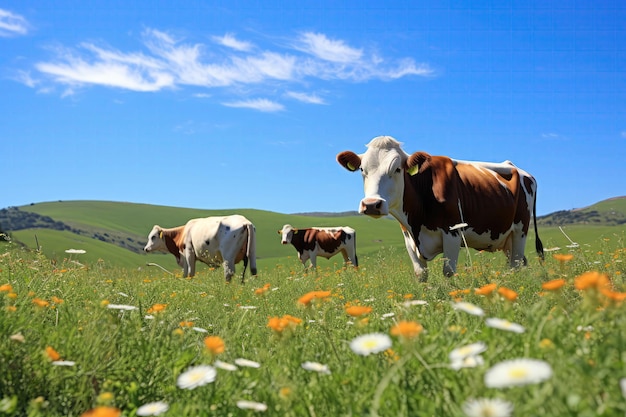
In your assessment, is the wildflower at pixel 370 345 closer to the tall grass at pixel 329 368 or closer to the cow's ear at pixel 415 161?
the tall grass at pixel 329 368

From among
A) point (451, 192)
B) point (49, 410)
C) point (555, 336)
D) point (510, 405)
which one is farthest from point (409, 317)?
point (451, 192)

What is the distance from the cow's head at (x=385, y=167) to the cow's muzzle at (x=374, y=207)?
2 centimetres

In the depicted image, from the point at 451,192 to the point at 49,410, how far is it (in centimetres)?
585

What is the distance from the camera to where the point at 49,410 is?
2.47 m

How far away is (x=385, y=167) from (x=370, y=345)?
17.1 ft

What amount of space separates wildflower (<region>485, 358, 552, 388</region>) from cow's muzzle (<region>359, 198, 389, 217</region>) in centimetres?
514

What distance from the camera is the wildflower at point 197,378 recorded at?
1974 mm

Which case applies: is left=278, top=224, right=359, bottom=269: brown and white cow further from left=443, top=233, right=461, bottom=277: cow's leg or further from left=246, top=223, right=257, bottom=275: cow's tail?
left=443, top=233, right=461, bottom=277: cow's leg

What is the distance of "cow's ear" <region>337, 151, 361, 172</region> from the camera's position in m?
7.38

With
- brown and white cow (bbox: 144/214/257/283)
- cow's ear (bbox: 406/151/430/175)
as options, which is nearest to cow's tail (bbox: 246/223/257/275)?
brown and white cow (bbox: 144/214/257/283)

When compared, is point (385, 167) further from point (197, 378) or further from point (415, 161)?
point (197, 378)

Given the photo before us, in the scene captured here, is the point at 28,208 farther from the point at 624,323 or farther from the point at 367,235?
the point at 624,323

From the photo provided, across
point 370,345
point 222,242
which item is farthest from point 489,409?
point 222,242

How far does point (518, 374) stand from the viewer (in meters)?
1.44
